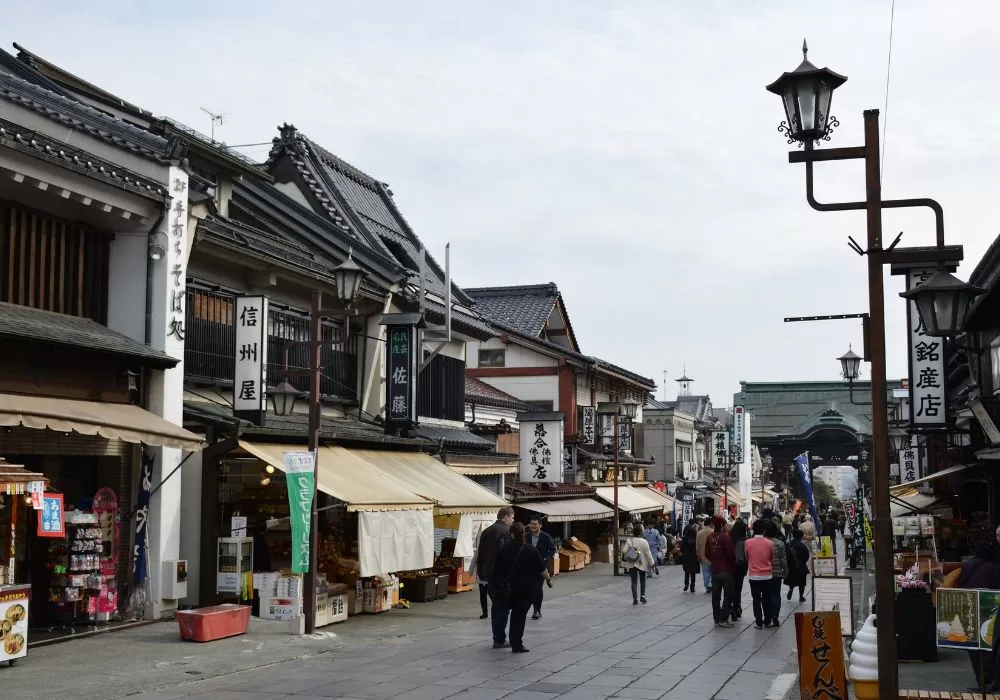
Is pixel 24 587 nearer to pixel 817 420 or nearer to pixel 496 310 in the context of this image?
pixel 496 310

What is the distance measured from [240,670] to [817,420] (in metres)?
45.5

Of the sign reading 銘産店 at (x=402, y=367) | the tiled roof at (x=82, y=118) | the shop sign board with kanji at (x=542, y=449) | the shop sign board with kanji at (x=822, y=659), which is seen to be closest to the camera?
the shop sign board with kanji at (x=822, y=659)

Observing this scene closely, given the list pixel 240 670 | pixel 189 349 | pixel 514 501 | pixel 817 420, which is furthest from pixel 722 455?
pixel 240 670

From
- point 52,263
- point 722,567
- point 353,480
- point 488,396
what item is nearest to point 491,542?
point 353,480

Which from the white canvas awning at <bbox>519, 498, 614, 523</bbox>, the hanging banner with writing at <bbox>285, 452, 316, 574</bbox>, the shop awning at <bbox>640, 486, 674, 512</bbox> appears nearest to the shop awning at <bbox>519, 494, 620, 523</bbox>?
the white canvas awning at <bbox>519, 498, 614, 523</bbox>

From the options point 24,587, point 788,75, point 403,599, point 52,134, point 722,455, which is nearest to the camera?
point 788,75

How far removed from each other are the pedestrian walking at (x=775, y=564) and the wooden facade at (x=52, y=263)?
38.1 feet

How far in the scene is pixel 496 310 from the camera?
48156mm

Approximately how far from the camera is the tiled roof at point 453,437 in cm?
2668

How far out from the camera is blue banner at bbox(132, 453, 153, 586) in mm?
16562

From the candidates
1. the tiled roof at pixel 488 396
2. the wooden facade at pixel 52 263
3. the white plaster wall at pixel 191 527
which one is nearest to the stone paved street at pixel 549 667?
the white plaster wall at pixel 191 527

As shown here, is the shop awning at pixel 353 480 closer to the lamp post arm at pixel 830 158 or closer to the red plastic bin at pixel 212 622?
the red plastic bin at pixel 212 622

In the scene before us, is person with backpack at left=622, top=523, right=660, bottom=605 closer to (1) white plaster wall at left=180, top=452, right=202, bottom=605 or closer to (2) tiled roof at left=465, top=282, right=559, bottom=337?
(1) white plaster wall at left=180, top=452, right=202, bottom=605

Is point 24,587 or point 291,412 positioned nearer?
point 24,587
